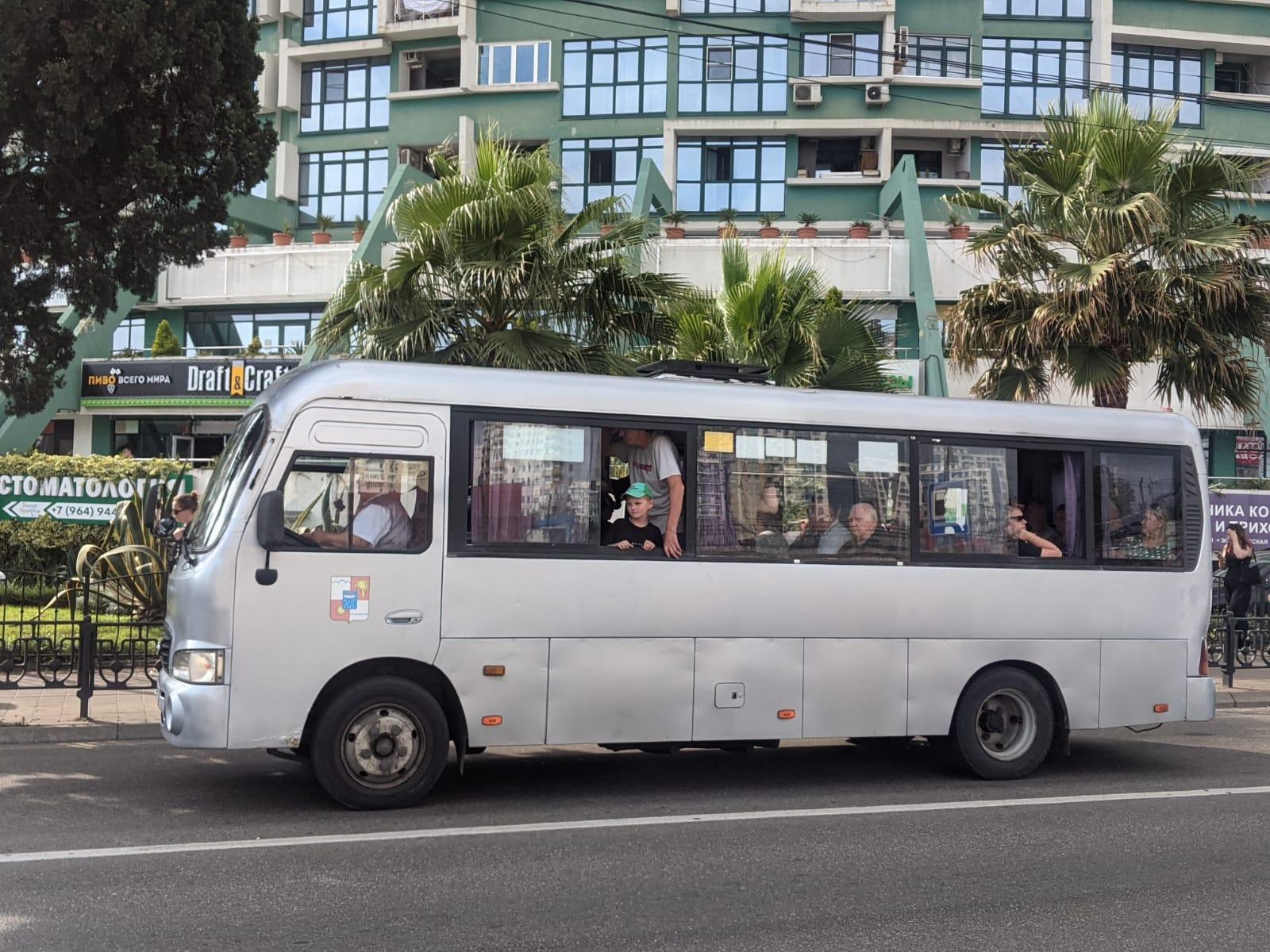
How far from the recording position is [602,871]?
6578 mm

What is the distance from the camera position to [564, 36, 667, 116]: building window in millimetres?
37500

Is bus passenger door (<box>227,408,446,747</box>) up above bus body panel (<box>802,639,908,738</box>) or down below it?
above

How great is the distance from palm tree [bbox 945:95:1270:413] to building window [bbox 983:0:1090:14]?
995 inches

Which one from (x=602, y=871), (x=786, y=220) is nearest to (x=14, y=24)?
(x=602, y=871)

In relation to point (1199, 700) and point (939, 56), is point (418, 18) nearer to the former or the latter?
point (939, 56)

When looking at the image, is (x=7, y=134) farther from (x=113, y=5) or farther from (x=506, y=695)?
(x=506, y=695)

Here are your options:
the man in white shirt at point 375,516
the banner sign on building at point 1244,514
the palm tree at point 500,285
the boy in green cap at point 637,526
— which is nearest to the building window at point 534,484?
the boy in green cap at point 637,526

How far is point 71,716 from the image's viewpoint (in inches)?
439

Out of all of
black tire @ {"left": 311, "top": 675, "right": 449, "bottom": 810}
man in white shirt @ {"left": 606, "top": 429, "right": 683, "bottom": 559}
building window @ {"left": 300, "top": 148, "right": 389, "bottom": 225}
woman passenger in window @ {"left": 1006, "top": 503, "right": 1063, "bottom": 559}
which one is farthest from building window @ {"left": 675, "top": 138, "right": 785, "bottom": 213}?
black tire @ {"left": 311, "top": 675, "right": 449, "bottom": 810}

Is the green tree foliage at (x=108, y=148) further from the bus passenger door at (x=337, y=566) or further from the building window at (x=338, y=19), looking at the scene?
the building window at (x=338, y=19)

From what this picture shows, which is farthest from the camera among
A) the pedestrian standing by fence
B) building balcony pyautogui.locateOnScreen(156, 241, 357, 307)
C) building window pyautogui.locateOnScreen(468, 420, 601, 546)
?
building balcony pyautogui.locateOnScreen(156, 241, 357, 307)

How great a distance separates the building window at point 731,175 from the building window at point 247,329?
445 inches

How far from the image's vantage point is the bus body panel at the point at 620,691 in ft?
27.2

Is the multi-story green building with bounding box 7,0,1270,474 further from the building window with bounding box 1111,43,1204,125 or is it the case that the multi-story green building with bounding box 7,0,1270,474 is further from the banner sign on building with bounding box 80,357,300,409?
the banner sign on building with bounding box 80,357,300,409
